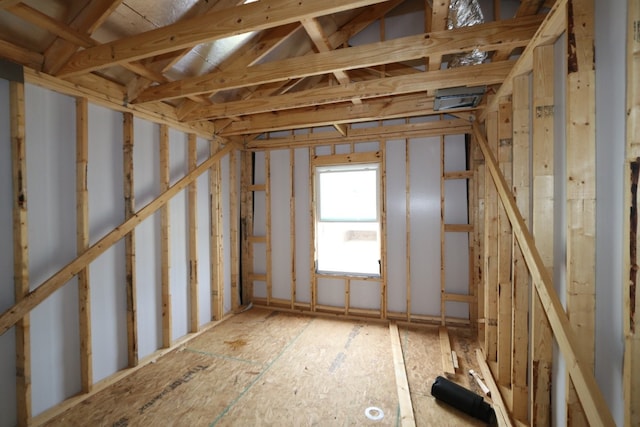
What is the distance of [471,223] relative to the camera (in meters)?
4.12

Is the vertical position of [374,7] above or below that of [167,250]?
above

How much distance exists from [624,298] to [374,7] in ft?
13.1

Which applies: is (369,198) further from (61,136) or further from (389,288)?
(61,136)

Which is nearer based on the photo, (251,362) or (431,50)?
(431,50)

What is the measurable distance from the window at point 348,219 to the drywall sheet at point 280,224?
547mm

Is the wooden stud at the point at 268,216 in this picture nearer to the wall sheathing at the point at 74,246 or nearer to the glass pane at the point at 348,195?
the glass pane at the point at 348,195

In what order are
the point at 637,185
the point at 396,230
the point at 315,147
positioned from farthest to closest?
the point at 315,147 → the point at 396,230 → the point at 637,185

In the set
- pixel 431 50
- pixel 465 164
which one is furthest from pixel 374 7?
pixel 465 164

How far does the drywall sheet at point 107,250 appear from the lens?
9.51 feet

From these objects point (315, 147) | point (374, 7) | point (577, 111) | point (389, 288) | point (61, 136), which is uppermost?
point (374, 7)

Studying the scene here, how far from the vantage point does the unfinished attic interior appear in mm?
1515

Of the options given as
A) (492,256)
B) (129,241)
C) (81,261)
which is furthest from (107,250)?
(492,256)

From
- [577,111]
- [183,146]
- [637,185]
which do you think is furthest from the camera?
[183,146]

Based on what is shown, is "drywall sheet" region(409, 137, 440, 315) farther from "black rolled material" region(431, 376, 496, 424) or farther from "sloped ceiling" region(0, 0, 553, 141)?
"black rolled material" region(431, 376, 496, 424)
